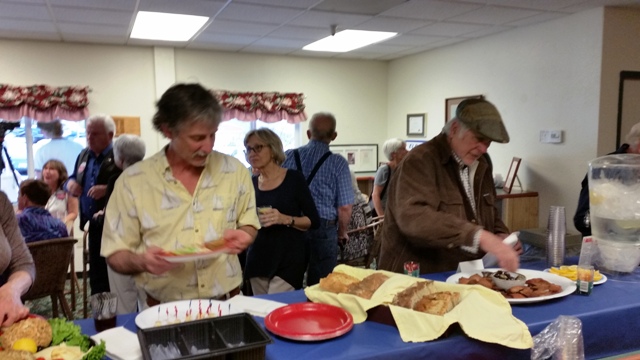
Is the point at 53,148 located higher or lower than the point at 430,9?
lower

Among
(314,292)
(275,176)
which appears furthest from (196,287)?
(275,176)

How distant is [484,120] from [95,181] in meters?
2.80

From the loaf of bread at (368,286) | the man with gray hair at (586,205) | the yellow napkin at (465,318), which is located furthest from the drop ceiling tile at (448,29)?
the yellow napkin at (465,318)

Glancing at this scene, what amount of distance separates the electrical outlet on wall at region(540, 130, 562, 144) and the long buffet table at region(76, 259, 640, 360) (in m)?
2.90

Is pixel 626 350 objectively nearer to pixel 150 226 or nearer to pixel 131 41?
pixel 150 226

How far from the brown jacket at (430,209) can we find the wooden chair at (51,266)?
7.53ft

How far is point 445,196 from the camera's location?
6.55ft

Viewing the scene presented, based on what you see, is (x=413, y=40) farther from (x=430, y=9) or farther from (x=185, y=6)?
(x=185, y=6)

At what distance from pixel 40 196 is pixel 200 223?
228cm

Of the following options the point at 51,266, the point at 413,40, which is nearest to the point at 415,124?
the point at 413,40

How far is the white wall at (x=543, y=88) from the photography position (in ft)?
13.5

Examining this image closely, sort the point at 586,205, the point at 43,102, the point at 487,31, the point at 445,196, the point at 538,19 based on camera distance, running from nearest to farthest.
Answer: the point at 445,196
the point at 586,205
the point at 538,19
the point at 487,31
the point at 43,102

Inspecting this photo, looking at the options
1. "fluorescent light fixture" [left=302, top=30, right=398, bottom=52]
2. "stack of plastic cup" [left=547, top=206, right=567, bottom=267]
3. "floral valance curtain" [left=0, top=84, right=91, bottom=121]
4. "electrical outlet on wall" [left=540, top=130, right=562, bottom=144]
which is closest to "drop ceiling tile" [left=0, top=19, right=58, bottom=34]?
"floral valance curtain" [left=0, top=84, right=91, bottom=121]

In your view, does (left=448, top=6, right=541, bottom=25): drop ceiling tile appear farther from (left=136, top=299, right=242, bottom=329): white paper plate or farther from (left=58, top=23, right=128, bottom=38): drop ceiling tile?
(left=136, top=299, right=242, bottom=329): white paper plate
